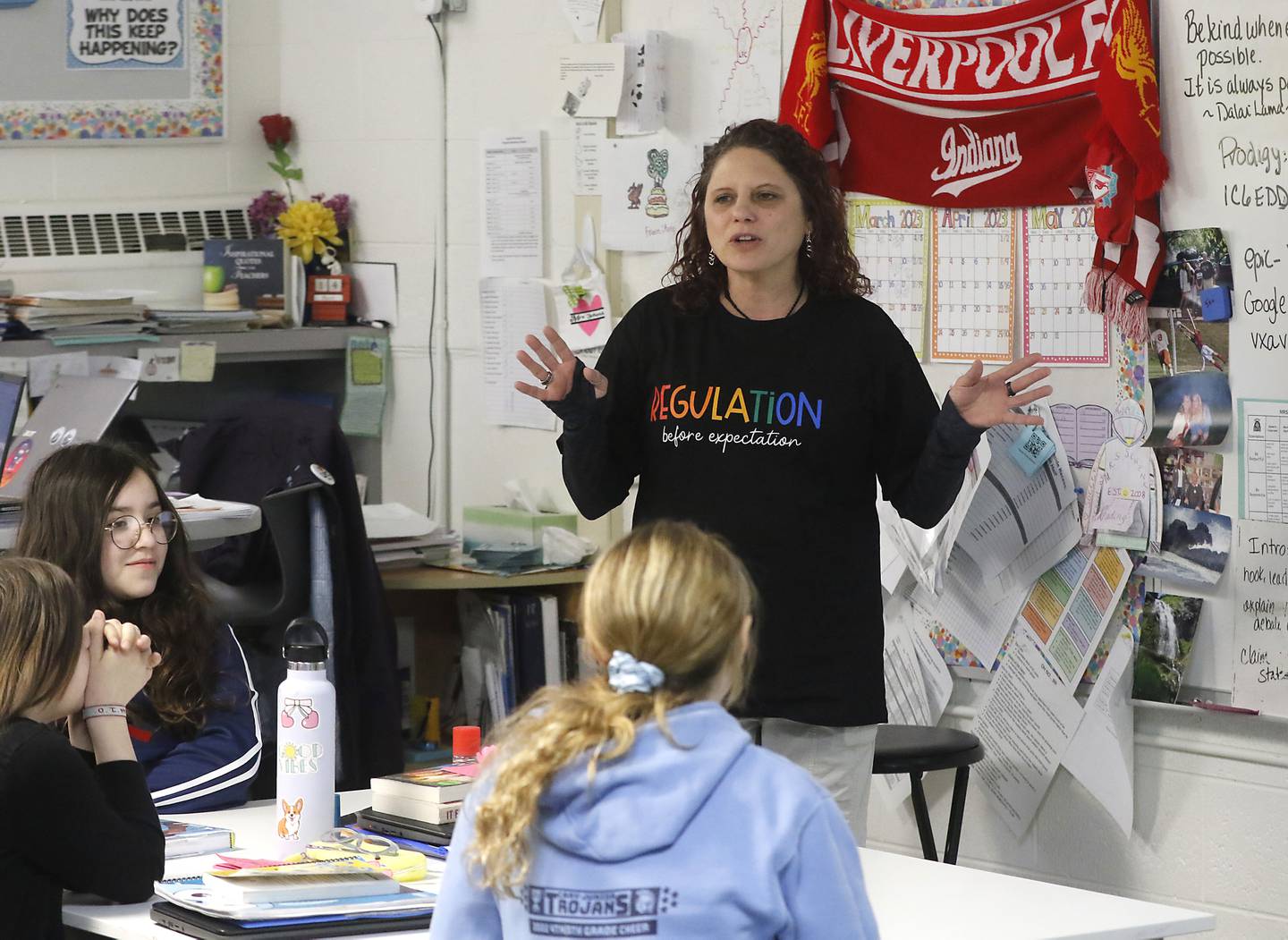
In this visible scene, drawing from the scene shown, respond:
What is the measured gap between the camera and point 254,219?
4.83 metres

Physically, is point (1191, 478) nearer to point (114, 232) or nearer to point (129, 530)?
point (129, 530)

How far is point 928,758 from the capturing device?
10.4ft

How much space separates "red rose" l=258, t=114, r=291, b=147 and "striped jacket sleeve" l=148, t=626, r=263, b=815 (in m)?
2.62

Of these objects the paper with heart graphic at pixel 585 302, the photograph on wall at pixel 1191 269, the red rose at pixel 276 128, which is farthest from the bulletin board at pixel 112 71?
the photograph on wall at pixel 1191 269

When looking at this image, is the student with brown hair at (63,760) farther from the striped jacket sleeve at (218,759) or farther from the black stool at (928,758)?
the black stool at (928,758)

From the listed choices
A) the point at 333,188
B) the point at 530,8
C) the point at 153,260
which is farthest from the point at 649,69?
the point at 153,260

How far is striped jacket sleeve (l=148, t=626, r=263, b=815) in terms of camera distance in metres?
2.36

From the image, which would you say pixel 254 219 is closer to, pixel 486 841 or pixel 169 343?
pixel 169 343

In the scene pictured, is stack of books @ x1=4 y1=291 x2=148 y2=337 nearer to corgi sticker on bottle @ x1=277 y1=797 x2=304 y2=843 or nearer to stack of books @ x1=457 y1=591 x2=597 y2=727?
stack of books @ x1=457 y1=591 x2=597 y2=727

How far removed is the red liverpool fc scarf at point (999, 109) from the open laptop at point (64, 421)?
1.52m

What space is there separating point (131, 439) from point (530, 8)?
58.4 inches

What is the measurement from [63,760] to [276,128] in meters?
3.19

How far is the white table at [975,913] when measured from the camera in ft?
6.14

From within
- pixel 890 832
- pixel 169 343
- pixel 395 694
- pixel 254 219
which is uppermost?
pixel 254 219
